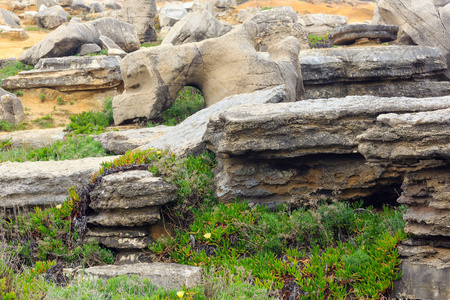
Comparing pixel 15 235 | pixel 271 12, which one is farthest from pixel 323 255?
pixel 271 12

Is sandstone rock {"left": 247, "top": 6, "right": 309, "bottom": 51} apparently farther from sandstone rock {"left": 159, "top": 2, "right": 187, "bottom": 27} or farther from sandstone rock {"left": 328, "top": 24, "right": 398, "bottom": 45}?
sandstone rock {"left": 159, "top": 2, "right": 187, "bottom": 27}

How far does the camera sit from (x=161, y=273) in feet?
14.5

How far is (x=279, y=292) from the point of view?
13.9ft

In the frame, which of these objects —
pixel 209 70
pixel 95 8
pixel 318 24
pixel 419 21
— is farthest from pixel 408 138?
pixel 95 8

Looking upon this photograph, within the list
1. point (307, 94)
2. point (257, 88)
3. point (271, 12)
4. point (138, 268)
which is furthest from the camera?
point (271, 12)

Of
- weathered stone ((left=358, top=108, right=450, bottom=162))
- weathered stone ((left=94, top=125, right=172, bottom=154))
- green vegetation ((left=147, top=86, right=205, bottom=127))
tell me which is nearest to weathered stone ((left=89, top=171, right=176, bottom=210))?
weathered stone ((left=358, top=108, right=450, bottom=162))

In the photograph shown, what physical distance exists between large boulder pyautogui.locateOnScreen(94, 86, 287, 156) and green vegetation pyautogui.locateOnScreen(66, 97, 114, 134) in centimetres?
183

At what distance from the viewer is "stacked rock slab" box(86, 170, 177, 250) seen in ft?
17.4

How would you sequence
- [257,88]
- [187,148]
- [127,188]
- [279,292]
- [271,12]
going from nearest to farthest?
[279,292], [127,188], [187,148], [257,88], [271,12]

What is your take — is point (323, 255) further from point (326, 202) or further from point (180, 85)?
point (180, 85)

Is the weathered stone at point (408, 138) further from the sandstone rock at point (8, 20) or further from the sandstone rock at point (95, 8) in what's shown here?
the sandstone rock at point (95, 8)

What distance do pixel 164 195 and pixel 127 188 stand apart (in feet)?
1.49

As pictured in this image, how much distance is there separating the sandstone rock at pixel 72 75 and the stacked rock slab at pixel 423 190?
38.5 feet

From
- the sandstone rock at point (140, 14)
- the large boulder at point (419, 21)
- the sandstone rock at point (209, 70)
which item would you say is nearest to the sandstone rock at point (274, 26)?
the sandstone rock at point (209, 70)
